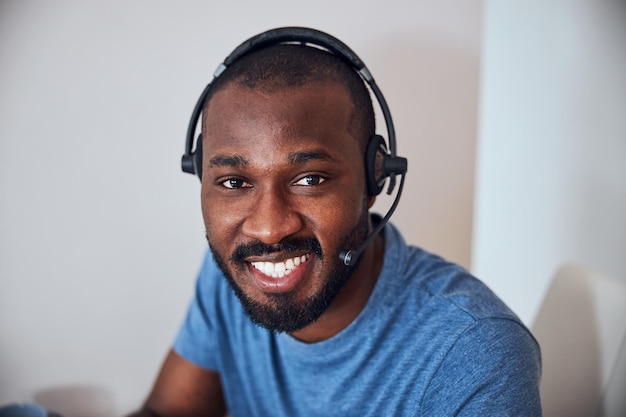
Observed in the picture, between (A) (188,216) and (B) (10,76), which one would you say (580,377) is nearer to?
(A) (188,216)

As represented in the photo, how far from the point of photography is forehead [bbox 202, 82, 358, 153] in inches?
32.3

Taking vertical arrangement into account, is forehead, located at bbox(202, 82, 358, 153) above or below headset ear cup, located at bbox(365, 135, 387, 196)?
above

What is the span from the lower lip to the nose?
0.08 meters

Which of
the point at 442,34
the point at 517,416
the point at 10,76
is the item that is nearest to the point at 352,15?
the point at 442,34

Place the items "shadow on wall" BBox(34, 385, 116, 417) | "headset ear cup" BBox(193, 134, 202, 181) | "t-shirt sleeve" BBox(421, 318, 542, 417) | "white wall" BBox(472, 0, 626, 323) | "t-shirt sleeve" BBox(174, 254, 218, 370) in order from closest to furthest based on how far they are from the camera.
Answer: "t-shirt sleeve" BBox(421, 318, 542, 417), "headset ear cup" BBox(193, 134, 202, 181), "white wall" BBox(472, 0, 626, 323), "t-shirt sleeve" BBox(174, 254, 218, 370), "shadow on wall" BBox(34, 385, 116, 417)

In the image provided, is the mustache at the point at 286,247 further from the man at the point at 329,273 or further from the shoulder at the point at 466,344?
the shoulder at the point at 466,344

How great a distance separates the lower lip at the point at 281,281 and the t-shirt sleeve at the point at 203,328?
280 millimetres

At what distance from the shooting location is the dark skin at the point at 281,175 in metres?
0.82

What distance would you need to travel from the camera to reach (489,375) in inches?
32.1

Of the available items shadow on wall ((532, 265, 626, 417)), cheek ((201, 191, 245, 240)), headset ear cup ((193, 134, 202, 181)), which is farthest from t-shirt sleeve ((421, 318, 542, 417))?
headset ear cup ((193, 134, 202, 181))

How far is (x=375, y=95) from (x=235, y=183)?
0.93 ft

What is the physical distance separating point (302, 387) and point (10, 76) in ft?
2.94

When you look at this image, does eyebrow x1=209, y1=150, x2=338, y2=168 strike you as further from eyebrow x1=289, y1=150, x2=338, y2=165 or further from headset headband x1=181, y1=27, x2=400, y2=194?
headset headband x1=181, y1=27, x2=400, y2=194

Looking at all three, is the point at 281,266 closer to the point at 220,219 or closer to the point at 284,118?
the point at 220,219
